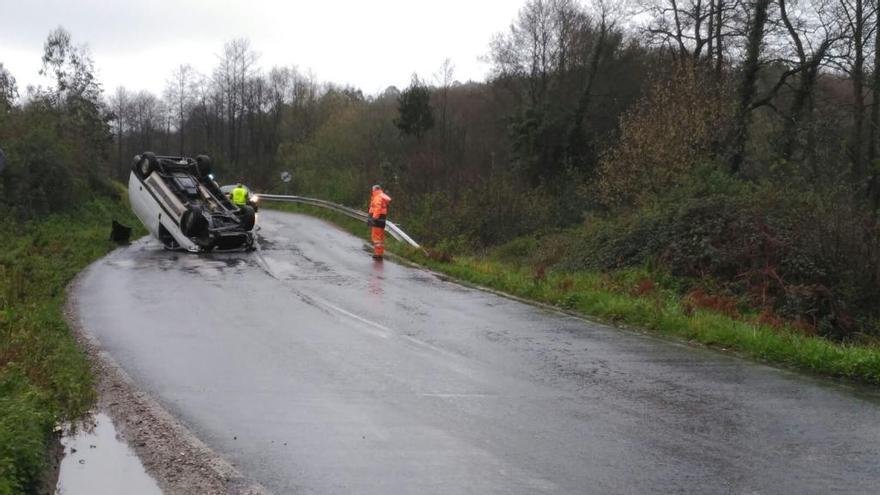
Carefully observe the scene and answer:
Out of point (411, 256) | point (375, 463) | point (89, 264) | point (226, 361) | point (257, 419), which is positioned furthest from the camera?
point (411, 256)

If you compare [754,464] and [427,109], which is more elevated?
[427,109]

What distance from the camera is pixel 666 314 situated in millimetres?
11039

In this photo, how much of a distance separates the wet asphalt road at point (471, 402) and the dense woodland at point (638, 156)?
521cm

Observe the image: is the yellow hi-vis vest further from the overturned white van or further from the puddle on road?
the puddle on road

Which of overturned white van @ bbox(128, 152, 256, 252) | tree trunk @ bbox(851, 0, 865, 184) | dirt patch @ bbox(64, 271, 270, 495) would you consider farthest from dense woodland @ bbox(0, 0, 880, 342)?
dirt patch @ bbox(64, 271, 270, 495)

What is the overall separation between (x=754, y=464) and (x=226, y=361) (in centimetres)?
548

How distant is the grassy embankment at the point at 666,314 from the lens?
8453mm

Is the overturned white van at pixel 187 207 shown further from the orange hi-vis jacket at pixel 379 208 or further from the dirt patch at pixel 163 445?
the dirt patch at pixel 163 445

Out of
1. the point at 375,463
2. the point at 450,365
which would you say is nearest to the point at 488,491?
the point at 375,463

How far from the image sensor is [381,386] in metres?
7.29

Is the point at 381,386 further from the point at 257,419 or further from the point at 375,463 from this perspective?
the point at 375,463

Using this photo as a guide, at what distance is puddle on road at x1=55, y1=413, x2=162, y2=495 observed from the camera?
4.89 meters

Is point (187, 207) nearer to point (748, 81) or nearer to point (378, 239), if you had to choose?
point (378, 239)

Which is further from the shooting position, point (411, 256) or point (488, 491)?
point (411, 256)
